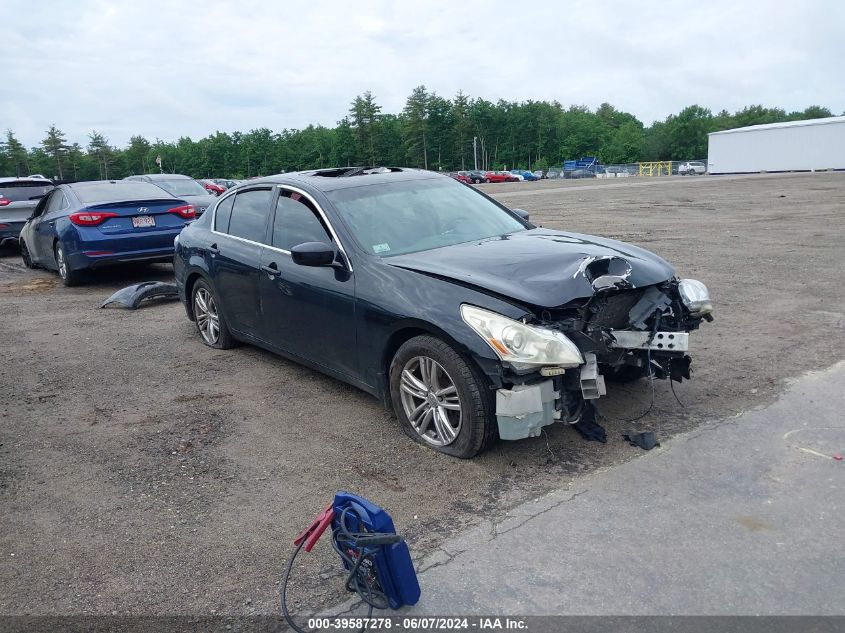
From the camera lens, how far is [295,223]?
5.74m

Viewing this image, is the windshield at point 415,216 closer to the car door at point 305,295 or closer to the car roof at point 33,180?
the car door at point 305,295

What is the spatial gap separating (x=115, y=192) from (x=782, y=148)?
6427cm

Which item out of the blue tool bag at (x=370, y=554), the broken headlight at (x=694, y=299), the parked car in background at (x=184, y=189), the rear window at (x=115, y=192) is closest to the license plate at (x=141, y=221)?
the rear window at (x=115, y=192)

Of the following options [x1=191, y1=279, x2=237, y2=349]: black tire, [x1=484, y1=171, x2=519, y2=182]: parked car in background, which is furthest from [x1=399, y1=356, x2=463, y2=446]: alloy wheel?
[x1=484, y1=171, x2=519, y2=182]: parked car in background

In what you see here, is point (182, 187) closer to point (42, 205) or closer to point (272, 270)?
point (42, 205)

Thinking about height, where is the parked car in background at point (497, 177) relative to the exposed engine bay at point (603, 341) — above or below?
above

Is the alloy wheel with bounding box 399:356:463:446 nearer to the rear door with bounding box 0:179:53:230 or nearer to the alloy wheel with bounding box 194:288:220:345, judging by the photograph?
the alloy wheel with bounding box 194:288:220:345

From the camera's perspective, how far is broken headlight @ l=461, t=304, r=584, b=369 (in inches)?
159

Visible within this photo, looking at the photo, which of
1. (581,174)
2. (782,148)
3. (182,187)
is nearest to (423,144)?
(581,174)

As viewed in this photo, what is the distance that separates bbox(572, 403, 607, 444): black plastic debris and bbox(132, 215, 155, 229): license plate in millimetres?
8385

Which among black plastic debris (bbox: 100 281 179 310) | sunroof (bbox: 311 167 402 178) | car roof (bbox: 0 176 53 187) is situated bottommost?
black plastic debris (bbox: 100 281 179 310)

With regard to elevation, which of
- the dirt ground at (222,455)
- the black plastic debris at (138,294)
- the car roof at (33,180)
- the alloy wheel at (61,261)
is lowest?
the dirt ground at (222,455)

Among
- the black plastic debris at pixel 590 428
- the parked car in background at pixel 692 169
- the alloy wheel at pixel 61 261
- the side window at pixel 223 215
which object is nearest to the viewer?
the black plastic debris at pixel 590 428

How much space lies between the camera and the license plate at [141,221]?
11.0m
